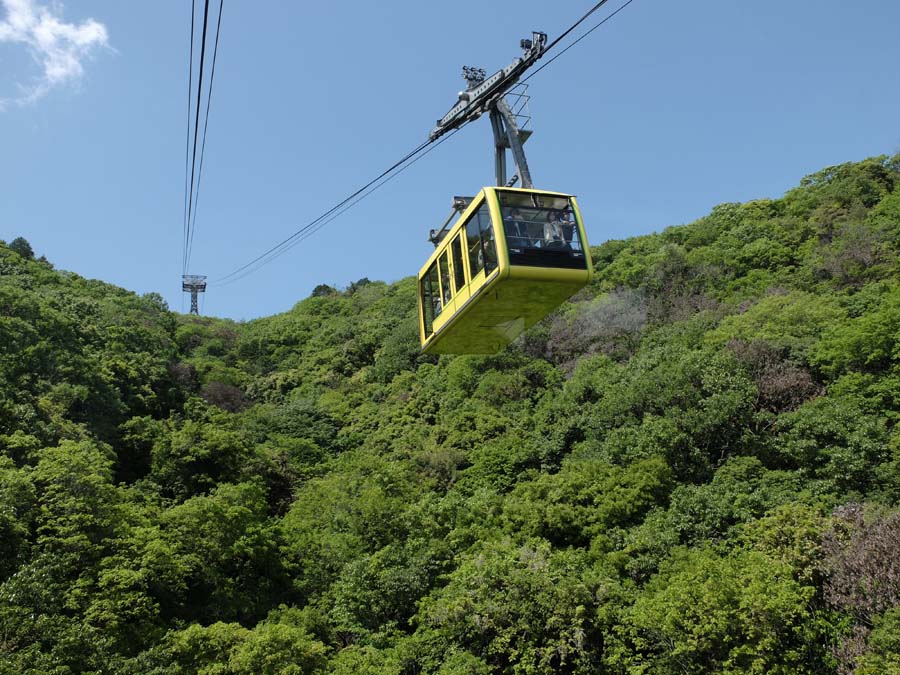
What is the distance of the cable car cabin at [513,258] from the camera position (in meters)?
9.85

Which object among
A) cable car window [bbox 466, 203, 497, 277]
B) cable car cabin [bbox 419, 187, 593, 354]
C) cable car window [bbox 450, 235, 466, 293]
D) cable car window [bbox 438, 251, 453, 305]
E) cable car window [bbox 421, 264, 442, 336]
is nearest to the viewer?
cable car cabin [bbox 419, 187, 593, 354]

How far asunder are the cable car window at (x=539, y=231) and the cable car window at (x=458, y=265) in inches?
46.9

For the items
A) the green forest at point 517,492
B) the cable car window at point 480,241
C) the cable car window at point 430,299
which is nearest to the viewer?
the cable car window at point 480,241

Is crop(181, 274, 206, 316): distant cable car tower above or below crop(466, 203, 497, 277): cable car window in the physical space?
above

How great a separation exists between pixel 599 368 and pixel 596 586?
14873 millimetres

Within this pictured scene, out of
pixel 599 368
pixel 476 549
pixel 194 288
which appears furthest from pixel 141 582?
pixel 194 288

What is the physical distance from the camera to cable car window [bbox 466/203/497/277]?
10.0 meters

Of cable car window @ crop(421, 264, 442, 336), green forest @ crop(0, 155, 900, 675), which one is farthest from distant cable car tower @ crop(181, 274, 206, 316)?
cable car window @ crop(421, 264, 442, 336)

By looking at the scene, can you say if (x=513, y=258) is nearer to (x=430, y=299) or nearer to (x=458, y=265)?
(x=458, y=265)

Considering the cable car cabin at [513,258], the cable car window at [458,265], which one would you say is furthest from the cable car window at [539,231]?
the cable car window at [458,265]

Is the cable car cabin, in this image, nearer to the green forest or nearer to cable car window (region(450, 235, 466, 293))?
cable car window (region(450, 235, 466, 293))

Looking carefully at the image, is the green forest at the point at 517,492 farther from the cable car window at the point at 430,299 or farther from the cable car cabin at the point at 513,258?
the cable car cabin at the point at 513,258

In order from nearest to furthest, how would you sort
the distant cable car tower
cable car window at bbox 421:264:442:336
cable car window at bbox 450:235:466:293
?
cable car window at bbox 450:235:466:293 < cable car window at bbox 421:264:442:336 < the distant cable car tower

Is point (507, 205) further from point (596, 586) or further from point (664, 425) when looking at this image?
point (664, 425)
